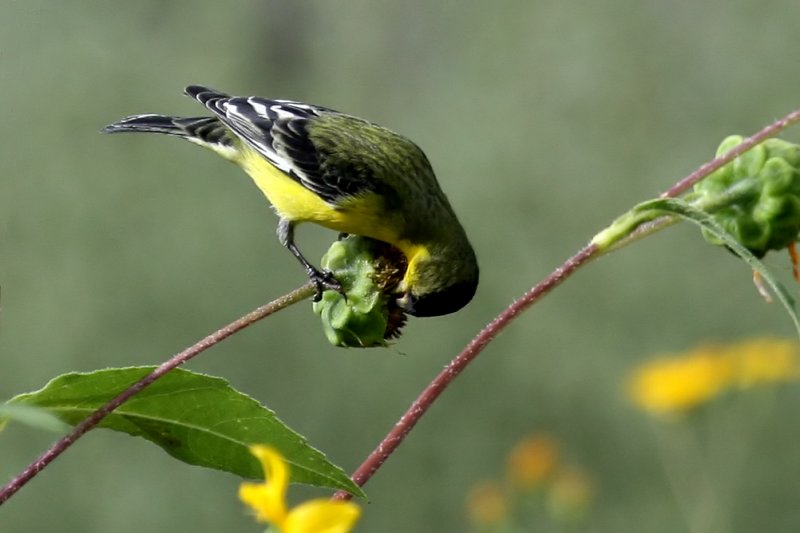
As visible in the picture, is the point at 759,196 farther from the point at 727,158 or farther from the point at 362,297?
the point at 362,297

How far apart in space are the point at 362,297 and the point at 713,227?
362mm

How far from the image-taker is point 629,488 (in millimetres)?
5441

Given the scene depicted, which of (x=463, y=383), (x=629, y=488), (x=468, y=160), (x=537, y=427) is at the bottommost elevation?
(x=629, y=488)

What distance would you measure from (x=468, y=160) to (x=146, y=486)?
215 cm

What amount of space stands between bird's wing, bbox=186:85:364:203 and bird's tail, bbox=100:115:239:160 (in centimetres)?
5

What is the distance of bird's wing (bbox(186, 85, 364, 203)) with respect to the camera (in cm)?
182

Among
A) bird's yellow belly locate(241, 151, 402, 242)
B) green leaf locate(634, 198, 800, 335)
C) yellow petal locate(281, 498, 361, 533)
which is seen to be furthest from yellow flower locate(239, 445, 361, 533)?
bird's yellow belly locate(241, 151, 402, 242)

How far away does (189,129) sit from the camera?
191cm

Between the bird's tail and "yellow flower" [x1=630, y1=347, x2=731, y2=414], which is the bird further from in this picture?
"yellow flower" [x1=630, y1=347, x2=731, y2=414]

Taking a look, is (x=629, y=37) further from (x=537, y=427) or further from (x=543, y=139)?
(x=537, y=427)

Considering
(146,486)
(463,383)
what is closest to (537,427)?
(463,383)

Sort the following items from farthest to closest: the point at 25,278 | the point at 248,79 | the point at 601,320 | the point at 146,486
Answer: the point at 248,79, the point at 601,320, the point at 25,278, the point at 146,486

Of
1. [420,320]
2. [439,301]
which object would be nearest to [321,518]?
[439,301]

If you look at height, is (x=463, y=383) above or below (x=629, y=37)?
below
